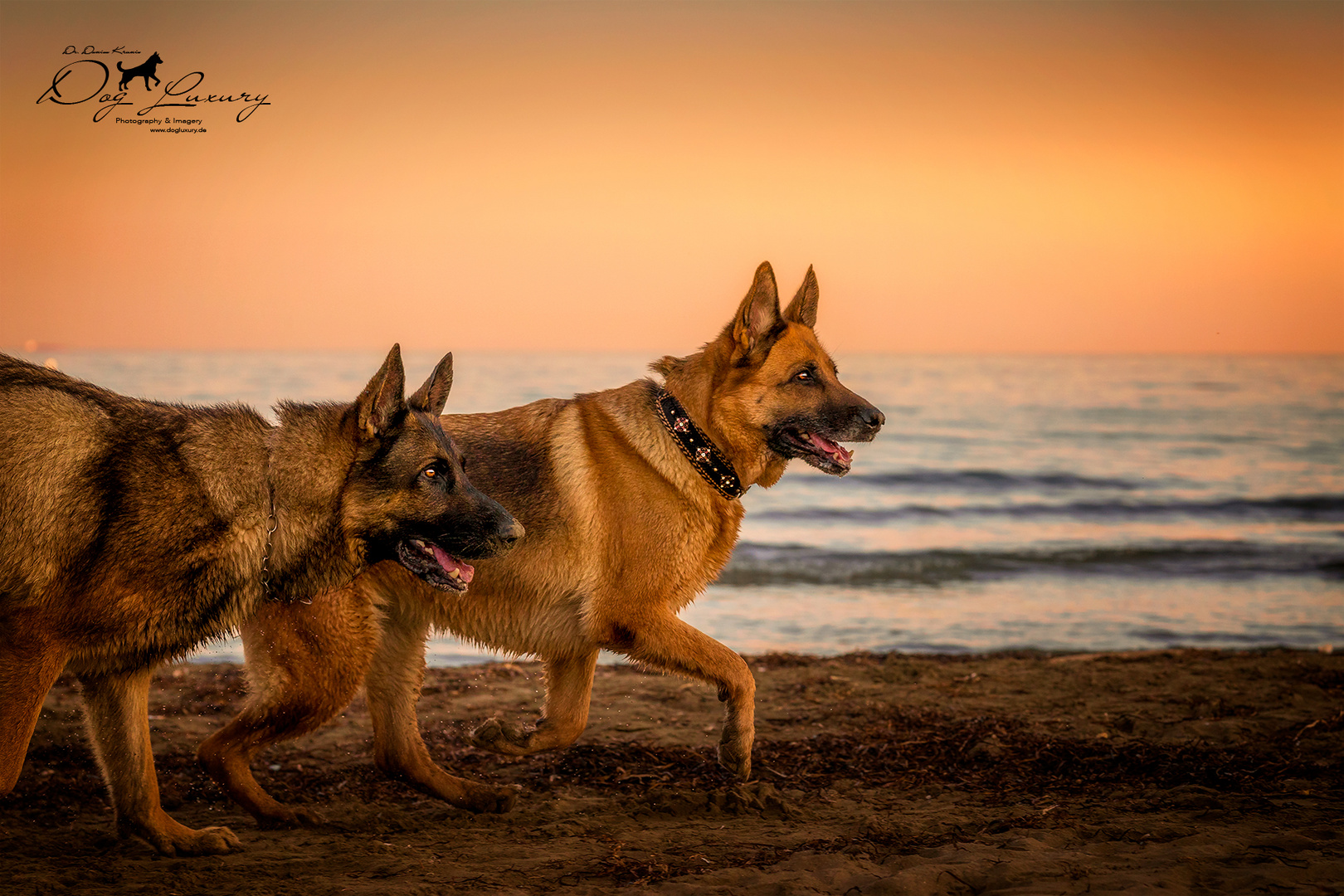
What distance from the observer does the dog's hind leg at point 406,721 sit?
454cm

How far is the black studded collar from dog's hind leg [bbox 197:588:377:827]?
1557 millimetres

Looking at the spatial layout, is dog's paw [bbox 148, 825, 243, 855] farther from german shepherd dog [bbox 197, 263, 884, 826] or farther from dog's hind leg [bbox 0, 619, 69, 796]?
dog's hind leg [bbox 0, 619, 69, 796]

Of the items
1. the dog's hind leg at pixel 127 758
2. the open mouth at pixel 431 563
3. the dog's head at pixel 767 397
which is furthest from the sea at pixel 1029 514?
the open mouth at pixel 431 563

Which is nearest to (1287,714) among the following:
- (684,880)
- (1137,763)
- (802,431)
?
(1137,763)

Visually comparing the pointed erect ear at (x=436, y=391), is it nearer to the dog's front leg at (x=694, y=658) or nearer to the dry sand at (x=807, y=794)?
the dog's front leg at (x=694, y=658)

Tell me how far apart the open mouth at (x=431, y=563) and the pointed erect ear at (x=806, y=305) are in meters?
2.05

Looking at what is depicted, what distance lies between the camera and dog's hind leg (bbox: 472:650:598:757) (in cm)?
473

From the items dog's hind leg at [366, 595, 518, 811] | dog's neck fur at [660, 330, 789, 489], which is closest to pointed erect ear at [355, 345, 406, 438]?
dog's hind leg at [366, 595, 518, 811]

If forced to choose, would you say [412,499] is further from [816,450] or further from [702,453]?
[816,450]

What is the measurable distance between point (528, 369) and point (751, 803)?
110 feet

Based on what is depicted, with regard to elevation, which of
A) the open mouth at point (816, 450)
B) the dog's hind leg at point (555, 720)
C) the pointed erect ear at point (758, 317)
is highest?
the pointed erect ear at point (758, 317)

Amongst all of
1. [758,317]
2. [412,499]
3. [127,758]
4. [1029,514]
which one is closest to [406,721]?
[127,758]

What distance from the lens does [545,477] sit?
469 centimetres

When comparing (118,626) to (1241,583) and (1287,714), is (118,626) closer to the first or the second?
(1287,714)
